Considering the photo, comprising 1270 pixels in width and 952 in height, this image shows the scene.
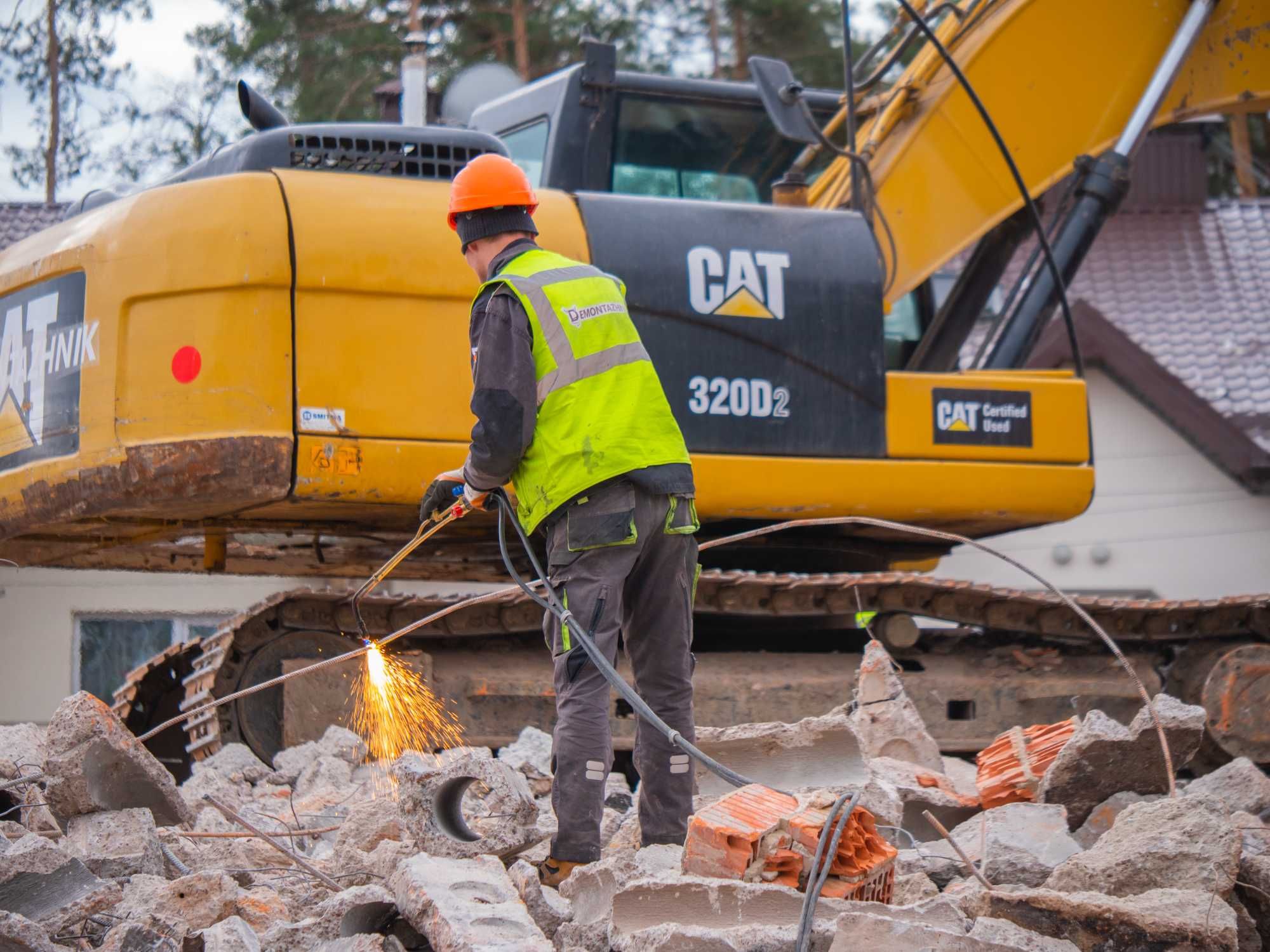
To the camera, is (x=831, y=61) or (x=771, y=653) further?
(x=831, y=61)

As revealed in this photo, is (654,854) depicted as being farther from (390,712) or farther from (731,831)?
(390,712)

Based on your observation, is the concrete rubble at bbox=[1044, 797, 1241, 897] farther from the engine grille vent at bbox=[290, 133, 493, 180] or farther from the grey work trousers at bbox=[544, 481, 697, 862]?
the engine grille vent at bbox=[290, 133, 493, 180]

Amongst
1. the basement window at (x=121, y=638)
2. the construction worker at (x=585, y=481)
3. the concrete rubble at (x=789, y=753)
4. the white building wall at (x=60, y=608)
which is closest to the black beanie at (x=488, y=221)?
the construction worker at (x=585, y=481)

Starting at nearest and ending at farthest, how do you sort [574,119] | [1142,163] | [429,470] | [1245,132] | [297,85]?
[429,470], [574,119], [1142,163], [297,85], [1245,132]

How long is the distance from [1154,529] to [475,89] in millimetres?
10604

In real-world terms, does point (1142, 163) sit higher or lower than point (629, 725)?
higher

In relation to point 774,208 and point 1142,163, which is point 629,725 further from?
point 1142,163

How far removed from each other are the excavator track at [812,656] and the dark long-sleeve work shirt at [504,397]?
179cm

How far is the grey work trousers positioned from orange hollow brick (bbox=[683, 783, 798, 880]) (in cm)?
43

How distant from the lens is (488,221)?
4.25 m

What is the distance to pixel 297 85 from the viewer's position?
19.9 m

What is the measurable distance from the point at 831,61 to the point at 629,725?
16147 mm

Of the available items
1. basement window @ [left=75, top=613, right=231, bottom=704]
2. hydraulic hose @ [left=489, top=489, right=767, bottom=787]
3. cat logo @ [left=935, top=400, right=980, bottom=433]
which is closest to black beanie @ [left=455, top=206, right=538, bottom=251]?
hydraulic hose @ [left=489, top=489, right=767, bottom=787]

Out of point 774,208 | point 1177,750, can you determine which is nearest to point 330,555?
point 774,208
